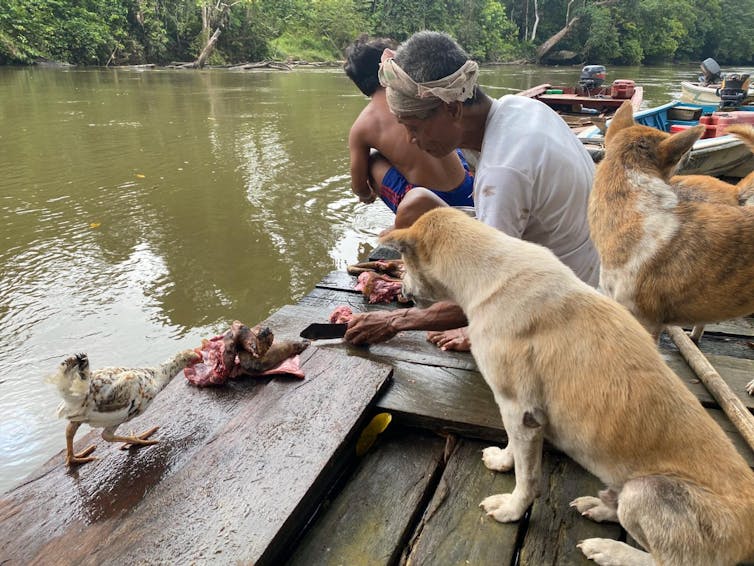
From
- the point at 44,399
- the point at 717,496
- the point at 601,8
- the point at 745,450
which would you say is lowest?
the point at 44,399

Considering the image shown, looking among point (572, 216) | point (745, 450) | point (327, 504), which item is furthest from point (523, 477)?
point (572, 216)

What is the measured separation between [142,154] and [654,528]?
1338 centimetres

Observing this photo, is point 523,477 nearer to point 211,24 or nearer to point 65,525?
point 65,525

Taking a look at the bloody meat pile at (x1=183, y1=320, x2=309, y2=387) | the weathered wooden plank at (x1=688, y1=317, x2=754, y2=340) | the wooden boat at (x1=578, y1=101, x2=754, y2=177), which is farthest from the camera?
the wooden boat at (x1=578, y1=101, x2=754, y2=177)

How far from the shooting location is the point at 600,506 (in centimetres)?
219

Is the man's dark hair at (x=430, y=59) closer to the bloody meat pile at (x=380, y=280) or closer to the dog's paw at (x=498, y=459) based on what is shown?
the bloody meat pile at (x=380, y=280)

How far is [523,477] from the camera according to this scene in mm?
2162

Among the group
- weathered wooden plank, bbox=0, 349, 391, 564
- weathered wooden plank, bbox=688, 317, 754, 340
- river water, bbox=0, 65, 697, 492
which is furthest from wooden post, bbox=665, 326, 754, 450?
river water, bbox=0, 65, 697, 492

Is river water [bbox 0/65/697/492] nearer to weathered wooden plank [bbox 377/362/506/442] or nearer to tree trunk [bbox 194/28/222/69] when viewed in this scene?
weathered wooden plank [bbox 377/362/506/442]

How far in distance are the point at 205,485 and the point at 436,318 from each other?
4.77 feet

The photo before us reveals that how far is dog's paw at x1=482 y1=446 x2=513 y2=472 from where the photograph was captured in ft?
8.06

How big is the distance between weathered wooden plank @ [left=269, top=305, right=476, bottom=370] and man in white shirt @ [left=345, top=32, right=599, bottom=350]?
15cm

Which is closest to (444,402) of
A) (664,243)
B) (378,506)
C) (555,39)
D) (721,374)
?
(378,506)

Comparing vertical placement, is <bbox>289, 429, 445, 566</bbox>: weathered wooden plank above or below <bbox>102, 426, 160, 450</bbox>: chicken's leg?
below
